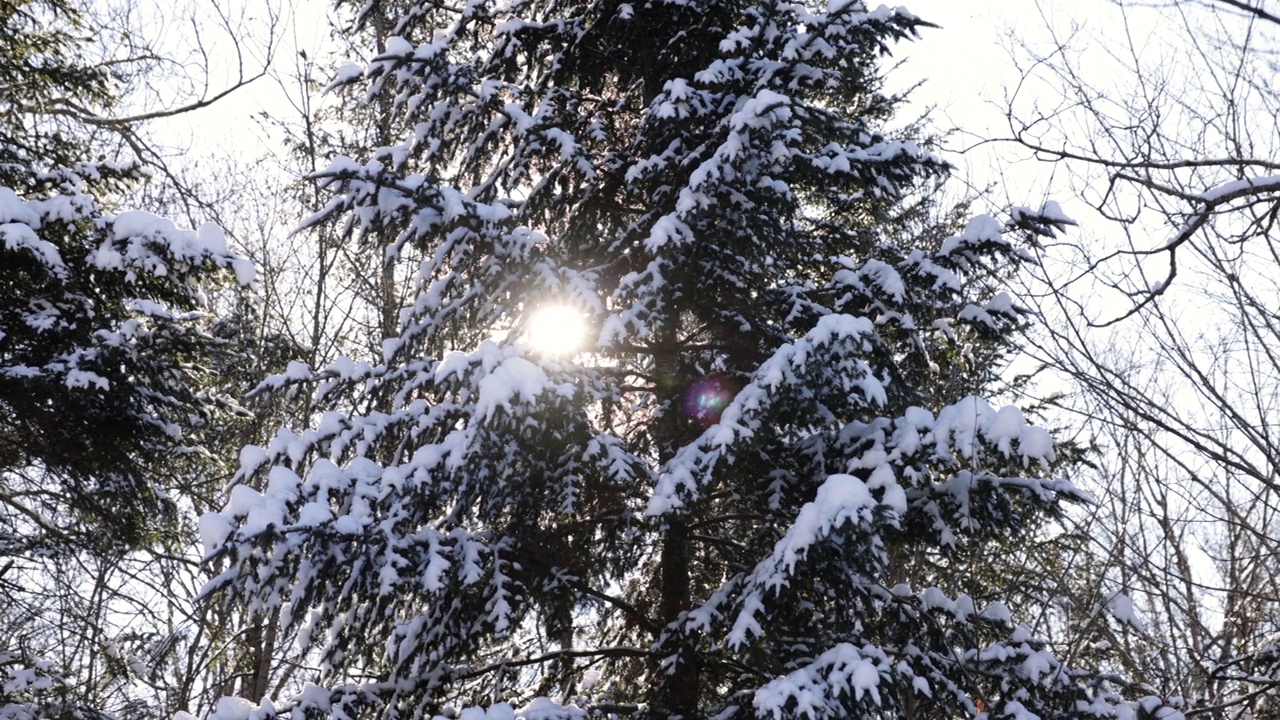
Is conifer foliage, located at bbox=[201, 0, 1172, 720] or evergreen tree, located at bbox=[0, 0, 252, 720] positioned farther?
evergreen tree, located at bbox=[0, 0, 252, 720]

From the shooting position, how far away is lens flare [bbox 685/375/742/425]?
6148 mm

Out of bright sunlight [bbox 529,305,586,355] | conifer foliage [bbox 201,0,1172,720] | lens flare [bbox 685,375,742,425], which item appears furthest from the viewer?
lens flare [bbox 685,375,742,425]

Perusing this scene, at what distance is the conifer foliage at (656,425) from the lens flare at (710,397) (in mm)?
16

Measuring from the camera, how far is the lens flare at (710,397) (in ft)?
20.2

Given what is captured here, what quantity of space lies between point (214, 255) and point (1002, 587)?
24.4 ft

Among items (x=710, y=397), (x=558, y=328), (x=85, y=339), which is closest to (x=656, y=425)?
(x=710, y=397)

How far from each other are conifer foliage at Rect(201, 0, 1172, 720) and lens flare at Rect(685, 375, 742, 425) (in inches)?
0.6

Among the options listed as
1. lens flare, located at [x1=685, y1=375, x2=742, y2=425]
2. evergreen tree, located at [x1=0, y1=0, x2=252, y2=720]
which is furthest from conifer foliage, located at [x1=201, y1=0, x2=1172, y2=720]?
evergreen tree, located at [x1=0, y1=0, x2=252, y2=720]

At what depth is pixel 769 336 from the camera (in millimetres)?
5996

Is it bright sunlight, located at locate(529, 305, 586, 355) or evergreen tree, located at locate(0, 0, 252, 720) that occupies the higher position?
evergreen tree, located at locate(0, 0, 252, 720)

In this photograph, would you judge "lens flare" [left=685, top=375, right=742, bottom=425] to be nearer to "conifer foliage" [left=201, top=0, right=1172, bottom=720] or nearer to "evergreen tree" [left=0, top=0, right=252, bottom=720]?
"conifer foliage" [left=201, top=0, right=1172, bottom=720]

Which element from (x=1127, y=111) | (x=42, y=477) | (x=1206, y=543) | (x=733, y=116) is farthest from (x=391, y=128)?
(x=1206, y=543)

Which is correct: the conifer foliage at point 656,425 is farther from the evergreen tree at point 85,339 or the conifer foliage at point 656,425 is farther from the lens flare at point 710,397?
the evergreen tree at point 85,339

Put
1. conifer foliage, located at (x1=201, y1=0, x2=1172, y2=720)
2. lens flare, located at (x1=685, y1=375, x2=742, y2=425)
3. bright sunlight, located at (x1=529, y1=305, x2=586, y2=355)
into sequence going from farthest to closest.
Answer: lens flare, located at (x1=685, y1=375, x2=742, y2=425) → bright sunlight, located at (x1=529, y1=305, x2=586, y2=355) → conifer foliage, located at (x1=201, y1=0, x2=1172, y2=720)
